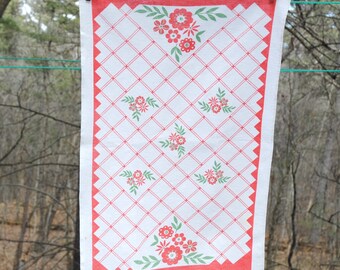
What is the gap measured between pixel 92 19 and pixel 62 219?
6.31 metres

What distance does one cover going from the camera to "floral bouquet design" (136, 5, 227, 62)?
2.00 metres

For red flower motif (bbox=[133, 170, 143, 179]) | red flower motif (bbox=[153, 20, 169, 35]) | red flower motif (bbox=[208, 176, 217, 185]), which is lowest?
red flower motif (bbox=[208, 176, 217, 185])

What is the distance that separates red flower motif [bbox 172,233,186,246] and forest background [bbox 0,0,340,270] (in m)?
4.19

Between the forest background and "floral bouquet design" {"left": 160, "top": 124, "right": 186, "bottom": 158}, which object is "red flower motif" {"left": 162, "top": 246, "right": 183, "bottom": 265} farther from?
the forest background

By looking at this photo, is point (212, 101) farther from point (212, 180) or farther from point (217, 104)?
point (212, 180)

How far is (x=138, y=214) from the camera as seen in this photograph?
6.59 feet

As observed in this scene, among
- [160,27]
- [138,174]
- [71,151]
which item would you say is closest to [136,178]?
[138,174]

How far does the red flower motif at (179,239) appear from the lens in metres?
2.02

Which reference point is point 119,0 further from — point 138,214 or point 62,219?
point 62,219

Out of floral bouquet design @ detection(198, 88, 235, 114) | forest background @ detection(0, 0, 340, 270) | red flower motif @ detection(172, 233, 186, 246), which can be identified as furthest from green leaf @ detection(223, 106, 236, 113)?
forest background @ detection(0, 0, 340, 270)

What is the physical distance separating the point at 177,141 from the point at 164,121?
0.25ft

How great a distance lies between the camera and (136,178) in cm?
200

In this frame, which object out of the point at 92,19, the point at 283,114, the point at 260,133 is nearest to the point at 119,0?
the point at 92,19

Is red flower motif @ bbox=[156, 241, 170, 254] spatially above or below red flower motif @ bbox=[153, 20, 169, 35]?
below
